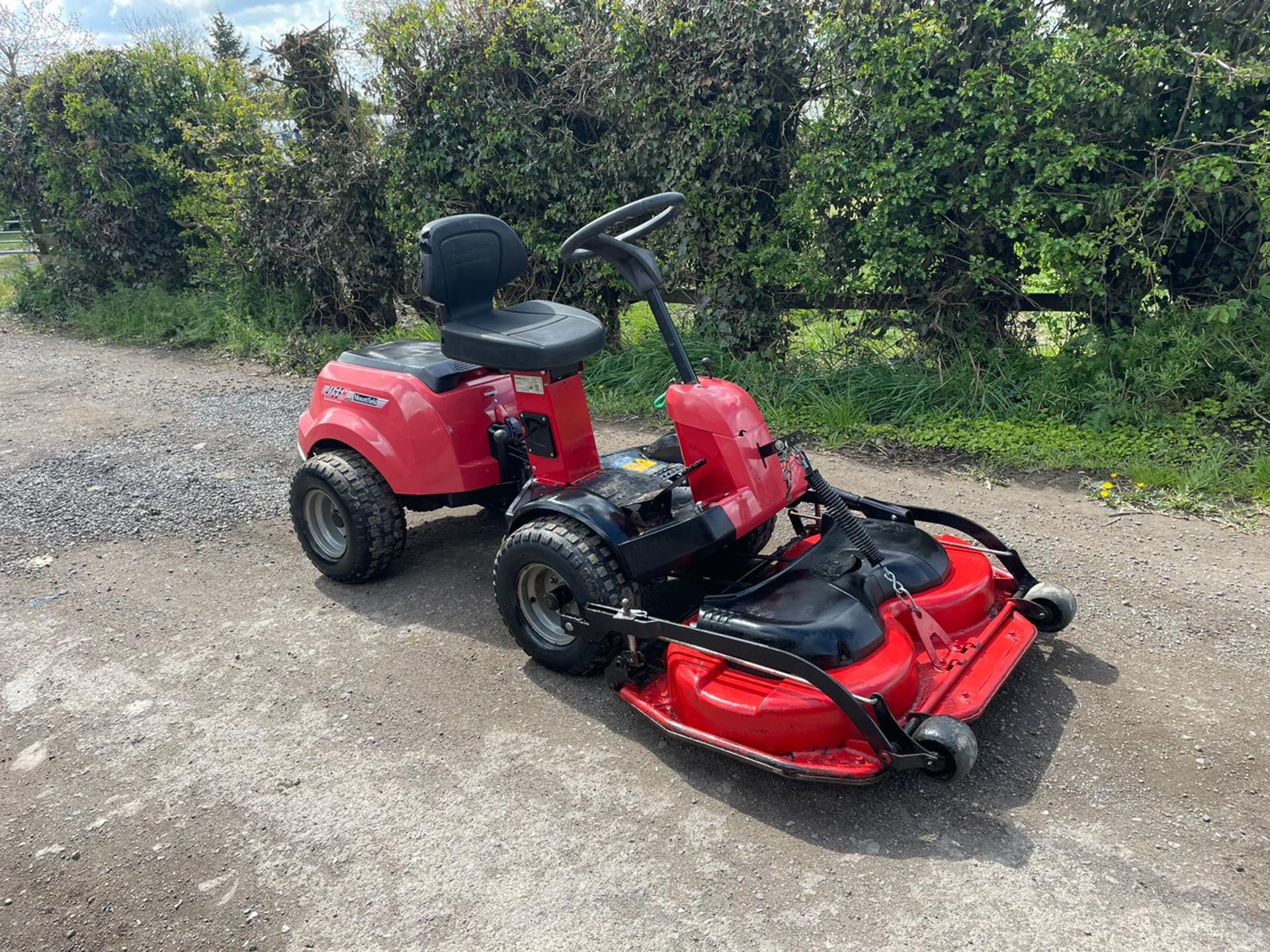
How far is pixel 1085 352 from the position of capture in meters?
5.79

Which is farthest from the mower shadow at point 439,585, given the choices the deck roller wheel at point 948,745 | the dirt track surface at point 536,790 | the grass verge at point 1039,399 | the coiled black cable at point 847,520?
the grass verge at point 1039,399

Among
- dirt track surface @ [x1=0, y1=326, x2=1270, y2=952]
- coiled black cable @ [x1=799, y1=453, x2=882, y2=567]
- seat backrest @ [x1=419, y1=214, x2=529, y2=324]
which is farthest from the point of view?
seat backrest @ [x1=419, y1=214, x2=529, y2=324]

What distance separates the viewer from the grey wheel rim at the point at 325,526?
456cm

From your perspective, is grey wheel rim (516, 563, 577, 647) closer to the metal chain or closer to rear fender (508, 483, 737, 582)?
rear fender (508, 483, 737, 582)

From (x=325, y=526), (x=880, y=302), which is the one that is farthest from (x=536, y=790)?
(x=880, y=302)

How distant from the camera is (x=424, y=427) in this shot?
412 centimetres

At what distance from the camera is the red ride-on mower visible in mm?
2863

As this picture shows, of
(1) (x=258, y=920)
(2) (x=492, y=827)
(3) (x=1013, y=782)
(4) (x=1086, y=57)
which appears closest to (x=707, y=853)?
(2) (x=492, y=827)

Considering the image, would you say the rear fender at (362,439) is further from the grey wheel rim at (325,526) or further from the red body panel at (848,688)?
the red body panel at (848,688)

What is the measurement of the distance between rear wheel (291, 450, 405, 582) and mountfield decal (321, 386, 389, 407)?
0.25 m

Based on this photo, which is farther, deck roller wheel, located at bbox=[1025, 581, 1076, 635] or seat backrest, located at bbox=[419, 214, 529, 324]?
seat backrest, located at bbox=[419, 214, 529, 324]

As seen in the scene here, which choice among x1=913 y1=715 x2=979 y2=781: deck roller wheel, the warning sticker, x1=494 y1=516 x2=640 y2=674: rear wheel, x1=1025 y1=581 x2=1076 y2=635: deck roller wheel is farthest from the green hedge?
x1=913 y1=715 x2=979 y2=781: deck roller wheel

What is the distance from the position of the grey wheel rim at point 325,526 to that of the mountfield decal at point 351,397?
47cm

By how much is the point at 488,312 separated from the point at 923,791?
8.35 feet
